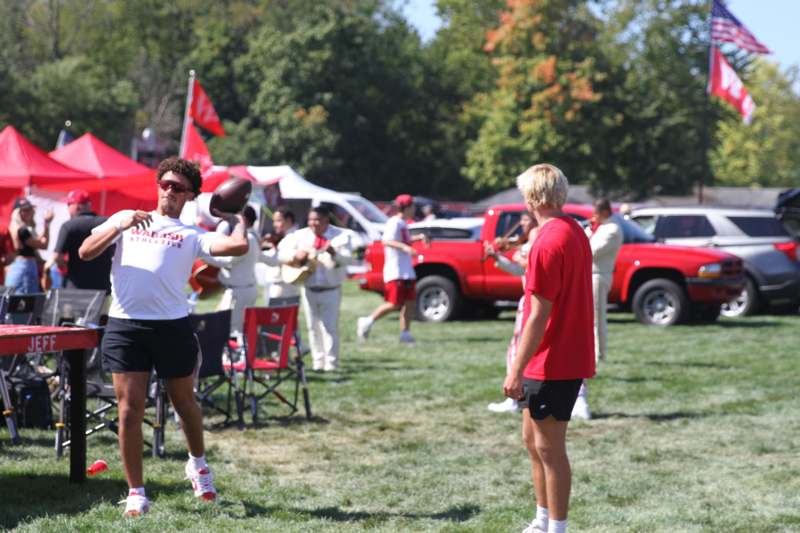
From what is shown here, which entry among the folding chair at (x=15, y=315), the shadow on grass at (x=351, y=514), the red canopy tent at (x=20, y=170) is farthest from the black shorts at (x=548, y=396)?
the red canopy tent at (x=20, y=170)

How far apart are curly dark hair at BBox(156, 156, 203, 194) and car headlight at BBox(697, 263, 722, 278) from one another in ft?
41.1

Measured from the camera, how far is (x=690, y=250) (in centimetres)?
1786

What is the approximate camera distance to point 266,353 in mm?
10109

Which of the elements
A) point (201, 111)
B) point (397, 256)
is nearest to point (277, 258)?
point (397, 256)

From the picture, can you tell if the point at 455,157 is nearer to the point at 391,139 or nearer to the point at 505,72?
the point at 391,139

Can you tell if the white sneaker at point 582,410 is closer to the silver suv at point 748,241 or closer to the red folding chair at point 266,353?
the red folding chair at point 266,353

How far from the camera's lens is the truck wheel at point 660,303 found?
58.4 feet

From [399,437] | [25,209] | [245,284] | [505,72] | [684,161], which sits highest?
[505,72]

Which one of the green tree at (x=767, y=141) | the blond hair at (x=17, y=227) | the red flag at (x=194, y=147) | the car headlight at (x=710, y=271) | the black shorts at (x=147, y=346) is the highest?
the green tree at (x=767, y=141)

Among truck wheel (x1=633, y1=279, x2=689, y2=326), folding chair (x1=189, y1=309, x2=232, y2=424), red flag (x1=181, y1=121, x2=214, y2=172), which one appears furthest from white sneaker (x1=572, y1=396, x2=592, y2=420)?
red flag (x1=181, y1=121, x2=214, y2=172)

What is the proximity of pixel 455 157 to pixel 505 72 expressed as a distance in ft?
28.7

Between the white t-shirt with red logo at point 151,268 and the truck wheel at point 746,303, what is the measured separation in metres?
14.6

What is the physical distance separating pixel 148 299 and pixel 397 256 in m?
8.95

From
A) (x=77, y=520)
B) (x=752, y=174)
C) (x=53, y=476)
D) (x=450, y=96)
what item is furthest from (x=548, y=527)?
(x=752, y=174)
